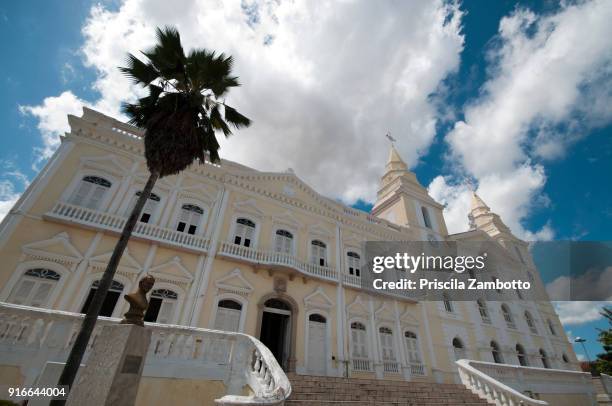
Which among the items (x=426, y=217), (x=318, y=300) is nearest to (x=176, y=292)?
(x=318, y=300)

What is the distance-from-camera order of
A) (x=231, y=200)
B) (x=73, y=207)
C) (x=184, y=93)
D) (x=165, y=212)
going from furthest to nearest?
(x=231, y=200) < (x=165, y=212) < (x=73, y=207) < (x=184, y=93)

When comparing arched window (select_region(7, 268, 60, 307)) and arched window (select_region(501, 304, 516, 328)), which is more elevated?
arched window (select_region(501, 304, 516, 328))

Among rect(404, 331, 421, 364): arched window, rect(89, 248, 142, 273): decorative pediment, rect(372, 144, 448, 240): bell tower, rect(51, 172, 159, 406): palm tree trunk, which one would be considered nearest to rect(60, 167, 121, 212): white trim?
rect(89, 248, 142, 273): decorative pediment

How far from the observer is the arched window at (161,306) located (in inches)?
399

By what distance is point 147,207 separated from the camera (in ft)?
39.6

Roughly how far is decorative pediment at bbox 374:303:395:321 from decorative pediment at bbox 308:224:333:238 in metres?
4.66

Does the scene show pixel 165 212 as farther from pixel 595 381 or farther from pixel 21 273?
pixel 595 381

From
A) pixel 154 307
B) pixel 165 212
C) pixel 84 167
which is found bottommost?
pixel 154 307

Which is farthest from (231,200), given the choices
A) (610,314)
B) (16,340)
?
(610,314)

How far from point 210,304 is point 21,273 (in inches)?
229

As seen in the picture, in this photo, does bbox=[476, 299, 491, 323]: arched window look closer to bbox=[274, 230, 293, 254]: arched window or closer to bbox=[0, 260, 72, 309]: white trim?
bbox=[274, 230, 293, 254]: arched window

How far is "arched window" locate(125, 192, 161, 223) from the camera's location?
1168 cm

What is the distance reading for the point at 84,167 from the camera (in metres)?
11.4

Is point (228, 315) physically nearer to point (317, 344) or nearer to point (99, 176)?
point (317, 344)
